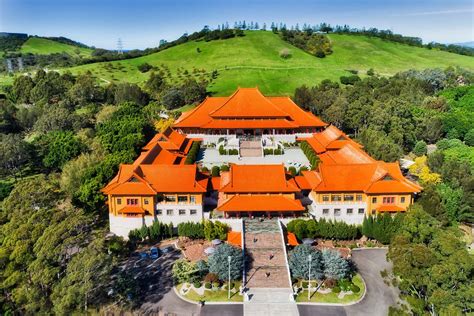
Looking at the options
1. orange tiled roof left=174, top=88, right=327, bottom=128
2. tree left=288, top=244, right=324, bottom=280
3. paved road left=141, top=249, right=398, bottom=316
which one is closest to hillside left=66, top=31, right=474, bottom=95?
orange tiled roof left=174, top=88, right=327, bottom=128

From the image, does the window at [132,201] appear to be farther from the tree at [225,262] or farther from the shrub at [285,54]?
the shrub at [285,54]

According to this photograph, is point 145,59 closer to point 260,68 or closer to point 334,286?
point 260,68

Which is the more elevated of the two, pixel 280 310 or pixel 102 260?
pixel 102 260

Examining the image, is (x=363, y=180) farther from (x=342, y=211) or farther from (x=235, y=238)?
(x=235, y=238)

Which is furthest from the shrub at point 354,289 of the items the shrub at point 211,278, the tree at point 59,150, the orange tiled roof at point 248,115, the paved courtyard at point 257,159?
the tree at point 59,150

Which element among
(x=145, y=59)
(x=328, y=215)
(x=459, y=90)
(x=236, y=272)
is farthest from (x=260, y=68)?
(x=236, y=272)

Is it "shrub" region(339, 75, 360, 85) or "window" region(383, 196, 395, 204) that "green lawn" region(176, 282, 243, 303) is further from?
"shrub" region(339, 75, 360, 85)

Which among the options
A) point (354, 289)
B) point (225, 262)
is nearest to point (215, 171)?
point (225, 262)
